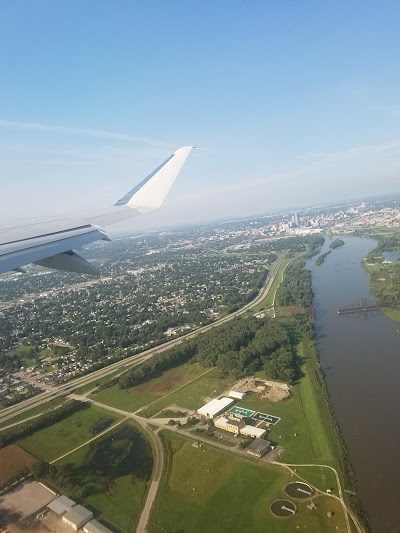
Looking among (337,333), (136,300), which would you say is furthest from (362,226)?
(337,333)

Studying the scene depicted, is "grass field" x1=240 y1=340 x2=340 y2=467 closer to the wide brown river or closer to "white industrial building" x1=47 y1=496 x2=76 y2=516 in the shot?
the wide brown river

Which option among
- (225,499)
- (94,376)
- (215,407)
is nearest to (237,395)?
(215,407)

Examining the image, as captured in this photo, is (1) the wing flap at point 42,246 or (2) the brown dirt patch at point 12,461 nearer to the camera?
(1) the wing flap at point 42,246

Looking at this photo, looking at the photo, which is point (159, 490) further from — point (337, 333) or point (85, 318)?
point (85, 318)

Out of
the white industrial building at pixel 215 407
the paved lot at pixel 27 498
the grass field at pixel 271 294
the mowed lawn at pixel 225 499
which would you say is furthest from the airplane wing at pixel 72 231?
the grass field at pixel 271 294

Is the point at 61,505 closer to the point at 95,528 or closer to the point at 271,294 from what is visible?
the point at 95,528

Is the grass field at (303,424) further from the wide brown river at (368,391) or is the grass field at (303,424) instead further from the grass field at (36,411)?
the grass field at (36,411)
